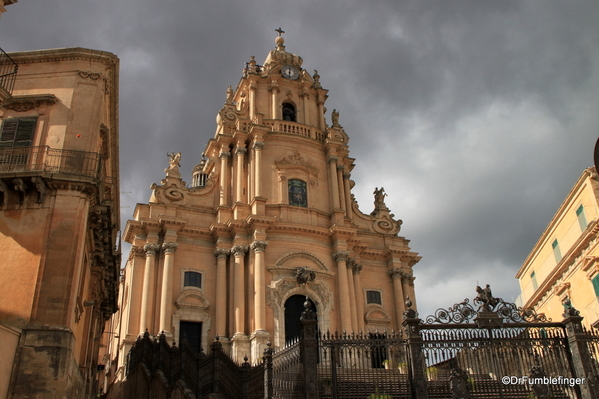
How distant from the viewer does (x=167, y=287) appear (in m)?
27.0

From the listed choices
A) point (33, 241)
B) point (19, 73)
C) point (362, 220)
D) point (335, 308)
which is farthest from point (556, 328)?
point (362, 220)

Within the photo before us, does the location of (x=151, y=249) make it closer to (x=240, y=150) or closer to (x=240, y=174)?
(x=240, y=174)

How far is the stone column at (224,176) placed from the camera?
30.7 metres

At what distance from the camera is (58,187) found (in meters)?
15.7

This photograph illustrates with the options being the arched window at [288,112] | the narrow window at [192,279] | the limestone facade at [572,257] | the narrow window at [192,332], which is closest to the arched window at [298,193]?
the arched window at [288,112]

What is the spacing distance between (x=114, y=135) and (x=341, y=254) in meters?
13.3

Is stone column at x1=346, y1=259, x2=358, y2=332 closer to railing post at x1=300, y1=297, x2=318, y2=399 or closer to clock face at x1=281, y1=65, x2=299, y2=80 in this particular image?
clock face at x1=281, y1=65, x2=299, y2=80

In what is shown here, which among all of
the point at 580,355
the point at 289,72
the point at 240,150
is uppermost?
the point at 289,72

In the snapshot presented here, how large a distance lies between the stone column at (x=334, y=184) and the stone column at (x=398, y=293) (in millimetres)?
5129

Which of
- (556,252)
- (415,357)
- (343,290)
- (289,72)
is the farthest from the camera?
(289,72)

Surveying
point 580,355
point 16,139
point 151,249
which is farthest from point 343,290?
point 16,139

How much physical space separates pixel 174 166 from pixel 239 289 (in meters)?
8.62

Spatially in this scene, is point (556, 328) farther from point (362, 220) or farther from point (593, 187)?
point (362, 220)

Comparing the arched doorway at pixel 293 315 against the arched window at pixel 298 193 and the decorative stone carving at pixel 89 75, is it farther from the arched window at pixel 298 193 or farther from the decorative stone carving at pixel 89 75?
the decorative stone carving at pixel 89 75
